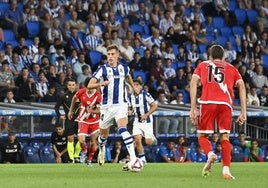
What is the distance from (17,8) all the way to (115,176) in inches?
558

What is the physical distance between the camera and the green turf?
47.3 ft

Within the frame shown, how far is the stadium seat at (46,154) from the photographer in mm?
26047

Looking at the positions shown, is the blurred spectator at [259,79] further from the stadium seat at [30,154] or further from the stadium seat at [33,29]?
the stadium seat at [30,154]

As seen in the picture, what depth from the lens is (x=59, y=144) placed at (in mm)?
25781

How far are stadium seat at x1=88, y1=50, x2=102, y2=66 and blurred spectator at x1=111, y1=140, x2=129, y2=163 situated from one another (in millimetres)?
4023

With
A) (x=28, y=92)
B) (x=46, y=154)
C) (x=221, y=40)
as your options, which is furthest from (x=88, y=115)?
(x=221, y=40)

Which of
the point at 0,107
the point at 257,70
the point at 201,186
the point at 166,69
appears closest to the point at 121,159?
the point at 0,107

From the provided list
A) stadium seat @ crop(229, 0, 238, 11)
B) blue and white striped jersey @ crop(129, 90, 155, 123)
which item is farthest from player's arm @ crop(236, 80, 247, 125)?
stadium seat @ crop(229, 0, 238, 11)

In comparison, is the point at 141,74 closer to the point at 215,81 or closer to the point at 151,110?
the point at 151,110

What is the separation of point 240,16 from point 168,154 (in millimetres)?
9815

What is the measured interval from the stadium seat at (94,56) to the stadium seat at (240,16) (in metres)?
6.86

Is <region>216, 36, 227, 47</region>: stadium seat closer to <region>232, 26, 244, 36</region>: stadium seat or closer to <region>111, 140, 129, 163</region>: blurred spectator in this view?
<region>232, 26, 244, 36</region>: stadium seat

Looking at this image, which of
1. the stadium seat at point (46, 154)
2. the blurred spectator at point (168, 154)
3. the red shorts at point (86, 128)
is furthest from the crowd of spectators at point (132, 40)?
the red shorts at point (86, 128)

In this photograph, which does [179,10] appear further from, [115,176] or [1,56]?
[115,176]
